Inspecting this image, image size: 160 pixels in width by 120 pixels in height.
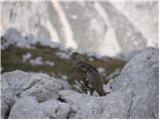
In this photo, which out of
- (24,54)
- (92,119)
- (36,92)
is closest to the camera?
(92,119)

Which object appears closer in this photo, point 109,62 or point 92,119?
point 92,119

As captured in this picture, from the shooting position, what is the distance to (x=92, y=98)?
16266 mm

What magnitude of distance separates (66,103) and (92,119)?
1148 mm

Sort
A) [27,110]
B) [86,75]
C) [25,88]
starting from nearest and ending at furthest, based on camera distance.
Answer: [27,110], [86,75], [25,88]

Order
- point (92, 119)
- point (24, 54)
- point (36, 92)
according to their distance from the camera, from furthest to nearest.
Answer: point (24, 54)
point (36, 92)
point (92, 119)

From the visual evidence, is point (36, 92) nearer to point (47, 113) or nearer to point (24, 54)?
point (47, 113)

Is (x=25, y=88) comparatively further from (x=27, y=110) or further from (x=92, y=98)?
(x=92, y=98)

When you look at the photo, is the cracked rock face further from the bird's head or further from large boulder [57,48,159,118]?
the bird's head

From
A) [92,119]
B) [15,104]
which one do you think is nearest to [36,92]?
[15,104]

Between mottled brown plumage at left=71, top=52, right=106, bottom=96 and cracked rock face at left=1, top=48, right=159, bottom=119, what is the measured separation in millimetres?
706

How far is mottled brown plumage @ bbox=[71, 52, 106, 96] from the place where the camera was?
17.4 metres

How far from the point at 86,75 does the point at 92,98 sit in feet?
4.60

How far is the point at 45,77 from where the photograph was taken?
17703 mm

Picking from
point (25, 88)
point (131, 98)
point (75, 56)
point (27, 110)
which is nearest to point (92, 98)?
point (131, 98)
